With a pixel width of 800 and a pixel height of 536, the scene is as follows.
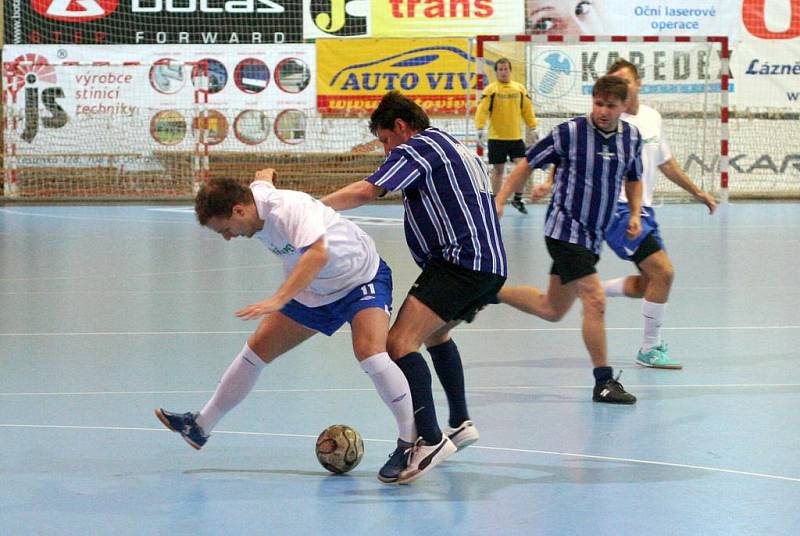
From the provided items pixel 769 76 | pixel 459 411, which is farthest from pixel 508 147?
pixel 459 411

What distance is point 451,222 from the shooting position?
495 cm

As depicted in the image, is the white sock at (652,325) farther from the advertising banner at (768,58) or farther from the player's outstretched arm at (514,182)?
the advertising banner at (768,58)

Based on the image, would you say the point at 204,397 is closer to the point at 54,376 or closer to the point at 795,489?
the point at 54,376

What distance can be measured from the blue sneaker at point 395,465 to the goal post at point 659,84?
1777 centimetres

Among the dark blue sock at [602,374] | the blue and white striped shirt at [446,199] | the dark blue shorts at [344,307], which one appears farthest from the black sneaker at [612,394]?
the dark blue shorts at [344,307]

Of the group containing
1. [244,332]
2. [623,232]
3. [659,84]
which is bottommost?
[244,332]

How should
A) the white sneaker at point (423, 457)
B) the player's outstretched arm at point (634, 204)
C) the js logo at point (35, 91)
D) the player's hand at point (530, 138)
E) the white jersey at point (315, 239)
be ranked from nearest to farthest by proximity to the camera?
the white jersey at point (315, 239) → the white sneaker at point (423, 457) → the player's outstretched arm at point (634, 204) → the player's hand at point (530, 138) → the js logo at point (35, 91)

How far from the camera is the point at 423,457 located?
4.68 metres

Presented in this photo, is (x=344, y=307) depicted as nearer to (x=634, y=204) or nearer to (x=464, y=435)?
(x=464, y=435)

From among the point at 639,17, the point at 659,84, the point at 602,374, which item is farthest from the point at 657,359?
the point at 639,17

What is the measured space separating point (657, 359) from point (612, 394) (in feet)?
3.57

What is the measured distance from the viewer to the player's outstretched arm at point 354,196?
482 centimetres

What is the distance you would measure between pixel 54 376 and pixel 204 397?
1.07 m

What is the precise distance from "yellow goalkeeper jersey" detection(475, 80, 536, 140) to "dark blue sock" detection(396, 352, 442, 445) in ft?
43.8
